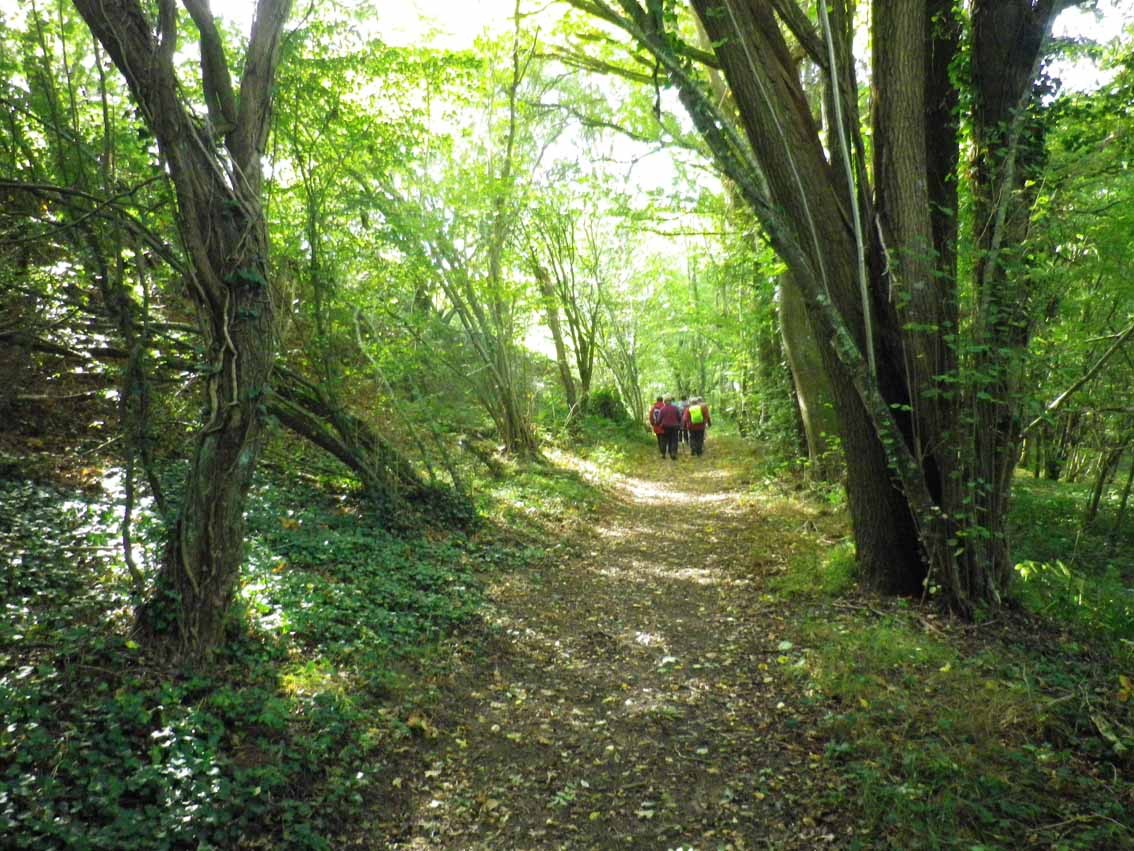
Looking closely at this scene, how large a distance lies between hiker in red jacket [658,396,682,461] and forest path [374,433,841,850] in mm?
9528

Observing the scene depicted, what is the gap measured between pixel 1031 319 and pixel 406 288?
8.03 meters

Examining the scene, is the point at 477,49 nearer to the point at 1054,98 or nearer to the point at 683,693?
the point at 1054,98

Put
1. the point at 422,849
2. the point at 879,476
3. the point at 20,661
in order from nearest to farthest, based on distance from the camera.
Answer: the point at 422,849 < the point at 20,661 < the point at 879,476

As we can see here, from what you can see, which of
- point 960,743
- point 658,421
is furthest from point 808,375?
point 658,421

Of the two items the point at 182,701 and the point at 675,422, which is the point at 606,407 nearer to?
the point at 675,422

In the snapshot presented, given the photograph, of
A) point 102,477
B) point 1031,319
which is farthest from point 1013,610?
point 102,477

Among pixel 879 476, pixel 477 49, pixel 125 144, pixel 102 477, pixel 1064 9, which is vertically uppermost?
pixel 477 49

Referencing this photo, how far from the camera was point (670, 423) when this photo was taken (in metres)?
16.8

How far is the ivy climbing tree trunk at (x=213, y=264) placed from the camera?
3.84 m

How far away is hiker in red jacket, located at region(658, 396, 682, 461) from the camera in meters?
16.8

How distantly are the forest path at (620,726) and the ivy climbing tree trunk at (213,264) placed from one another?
1.61m

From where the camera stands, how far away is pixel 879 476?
553 centimetres

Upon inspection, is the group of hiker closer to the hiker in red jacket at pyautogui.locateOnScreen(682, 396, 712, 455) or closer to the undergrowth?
the hiker in red jacket at pyautogui.locateOnScreen(682, 396, 712, 455)

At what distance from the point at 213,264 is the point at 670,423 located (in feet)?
44.8
